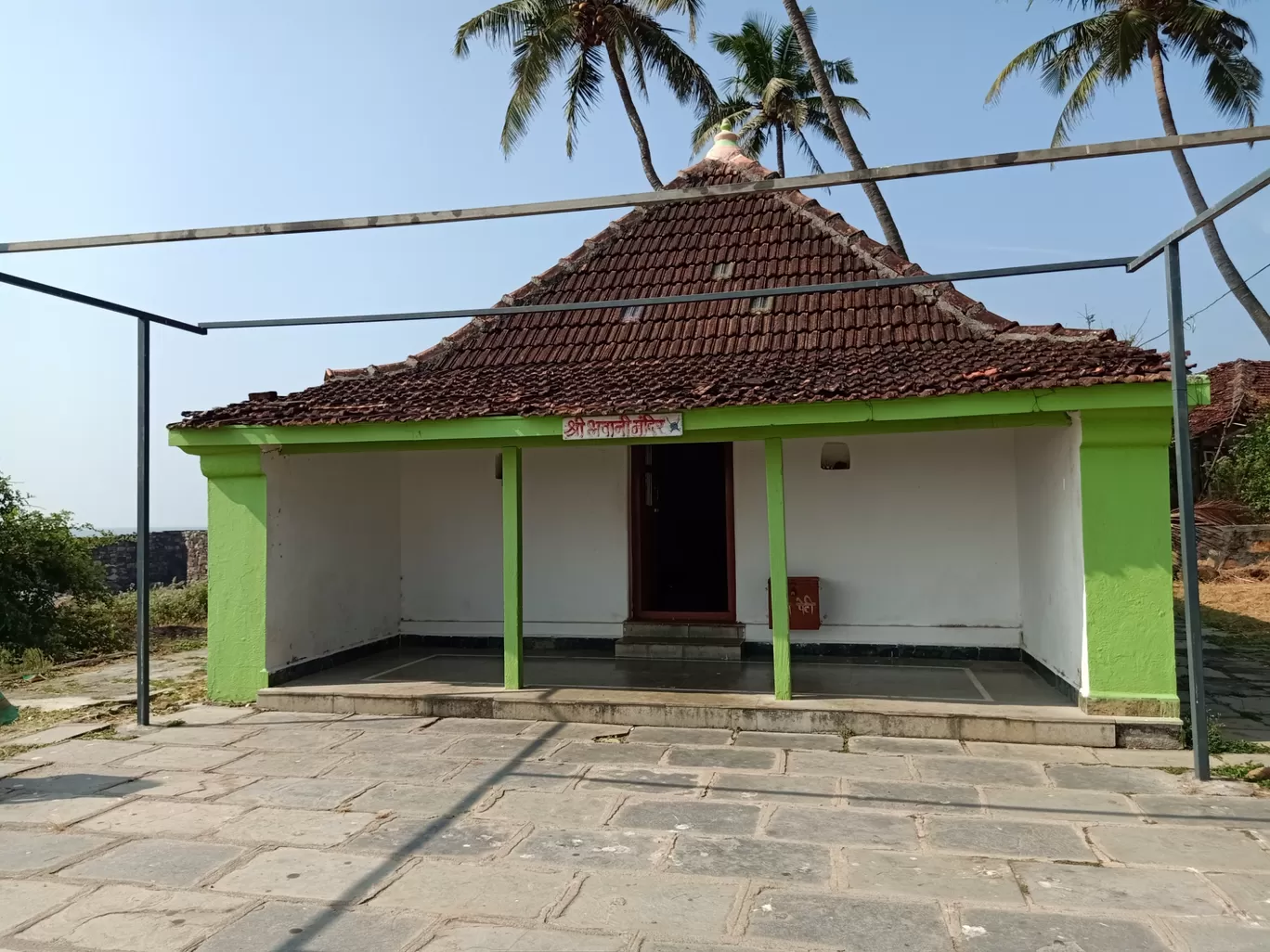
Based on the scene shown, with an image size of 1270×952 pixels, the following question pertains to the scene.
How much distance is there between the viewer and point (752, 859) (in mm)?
4375

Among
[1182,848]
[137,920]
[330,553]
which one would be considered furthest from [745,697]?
[137,920]

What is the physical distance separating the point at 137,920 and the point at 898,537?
716cm

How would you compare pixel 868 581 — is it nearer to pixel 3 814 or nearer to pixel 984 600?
pixel 984 600

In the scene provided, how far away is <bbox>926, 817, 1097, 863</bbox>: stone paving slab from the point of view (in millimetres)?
4410

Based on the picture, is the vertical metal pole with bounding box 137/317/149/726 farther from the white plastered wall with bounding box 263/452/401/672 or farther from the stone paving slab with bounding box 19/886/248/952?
the stone paving slab with bounding box 19/886/248/952

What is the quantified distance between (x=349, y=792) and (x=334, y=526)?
4.06 metres

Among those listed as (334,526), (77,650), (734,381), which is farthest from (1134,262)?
(77,650)

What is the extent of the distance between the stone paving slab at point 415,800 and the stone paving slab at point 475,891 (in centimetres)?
78

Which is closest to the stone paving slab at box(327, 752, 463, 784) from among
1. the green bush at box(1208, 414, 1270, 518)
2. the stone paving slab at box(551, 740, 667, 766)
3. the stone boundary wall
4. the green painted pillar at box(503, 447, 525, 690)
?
the stone paving slab at box(551, 740, 667, 766)

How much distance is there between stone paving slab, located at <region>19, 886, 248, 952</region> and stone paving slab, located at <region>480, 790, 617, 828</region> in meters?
1.52

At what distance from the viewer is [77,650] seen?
12438 millimetres

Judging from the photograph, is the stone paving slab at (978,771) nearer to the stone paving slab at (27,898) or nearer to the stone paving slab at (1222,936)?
the stone paving slab at (1222,936)

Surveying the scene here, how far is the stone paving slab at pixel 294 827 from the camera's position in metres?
4.73

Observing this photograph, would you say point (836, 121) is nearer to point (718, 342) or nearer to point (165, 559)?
point (718, 342)
